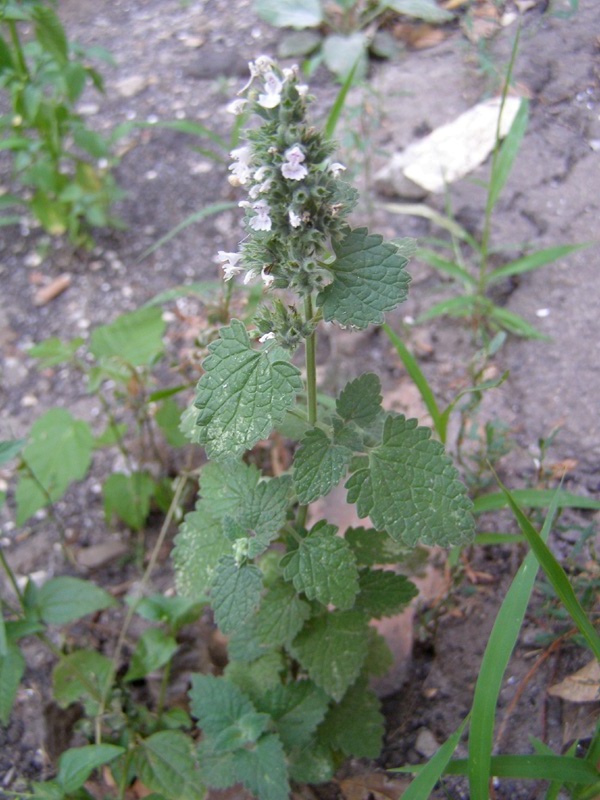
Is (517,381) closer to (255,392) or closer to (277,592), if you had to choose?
(277,592)

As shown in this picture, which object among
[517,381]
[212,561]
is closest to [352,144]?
[517,381]

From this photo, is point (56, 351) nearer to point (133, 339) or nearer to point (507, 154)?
point (133, 339)

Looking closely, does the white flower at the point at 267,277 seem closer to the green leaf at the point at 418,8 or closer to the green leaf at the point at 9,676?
the green leaf at the point at 9,676

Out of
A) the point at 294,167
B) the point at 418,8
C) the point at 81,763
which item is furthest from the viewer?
the point at 418,8

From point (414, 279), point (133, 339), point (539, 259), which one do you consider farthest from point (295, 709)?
point (414, 279)

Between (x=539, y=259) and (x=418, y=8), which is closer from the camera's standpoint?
(x=539, y=259)

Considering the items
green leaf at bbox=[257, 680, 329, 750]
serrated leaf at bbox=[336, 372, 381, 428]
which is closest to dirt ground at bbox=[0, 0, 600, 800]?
green leaf at bbox=[257, 680, 329, 750]
